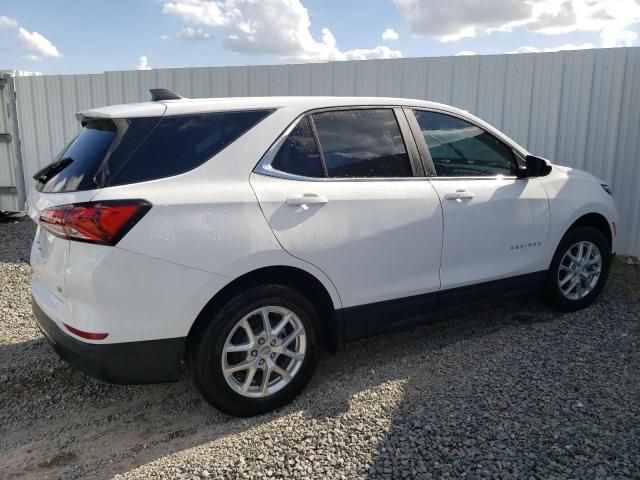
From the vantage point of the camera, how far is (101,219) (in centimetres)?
270

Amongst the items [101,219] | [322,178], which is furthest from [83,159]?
[322,178]

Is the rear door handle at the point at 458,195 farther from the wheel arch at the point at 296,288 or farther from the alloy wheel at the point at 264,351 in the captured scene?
the alloy wheel at the point at 264,351

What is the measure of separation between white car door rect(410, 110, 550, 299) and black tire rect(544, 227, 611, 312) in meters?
0.24

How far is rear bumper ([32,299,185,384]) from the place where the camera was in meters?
2.83

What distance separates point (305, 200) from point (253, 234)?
37cm

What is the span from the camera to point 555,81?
682 centimetres

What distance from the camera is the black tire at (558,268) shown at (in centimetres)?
470

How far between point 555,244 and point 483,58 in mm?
3348

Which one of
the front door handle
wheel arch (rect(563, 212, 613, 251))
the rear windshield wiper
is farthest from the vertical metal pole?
wheel arch (rect(563, 212, 613, 251))

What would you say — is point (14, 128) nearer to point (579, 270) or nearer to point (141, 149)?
point (141, 149)

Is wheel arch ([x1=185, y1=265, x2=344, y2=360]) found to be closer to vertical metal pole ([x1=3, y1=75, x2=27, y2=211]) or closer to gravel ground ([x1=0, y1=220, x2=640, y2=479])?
gravel ground ([x1=0, y1=220, x2=640, y2=479])

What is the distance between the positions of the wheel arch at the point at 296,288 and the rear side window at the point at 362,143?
2.13 ft

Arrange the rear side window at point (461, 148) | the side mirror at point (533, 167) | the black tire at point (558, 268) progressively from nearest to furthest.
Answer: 1. the rear side window at point (461, 148)
2. the side mirror at point (533, 167)
3. the black tire at point (558, 268)

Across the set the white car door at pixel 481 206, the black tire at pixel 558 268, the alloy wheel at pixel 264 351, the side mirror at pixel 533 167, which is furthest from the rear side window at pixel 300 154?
the black tire at pixel 558 268
